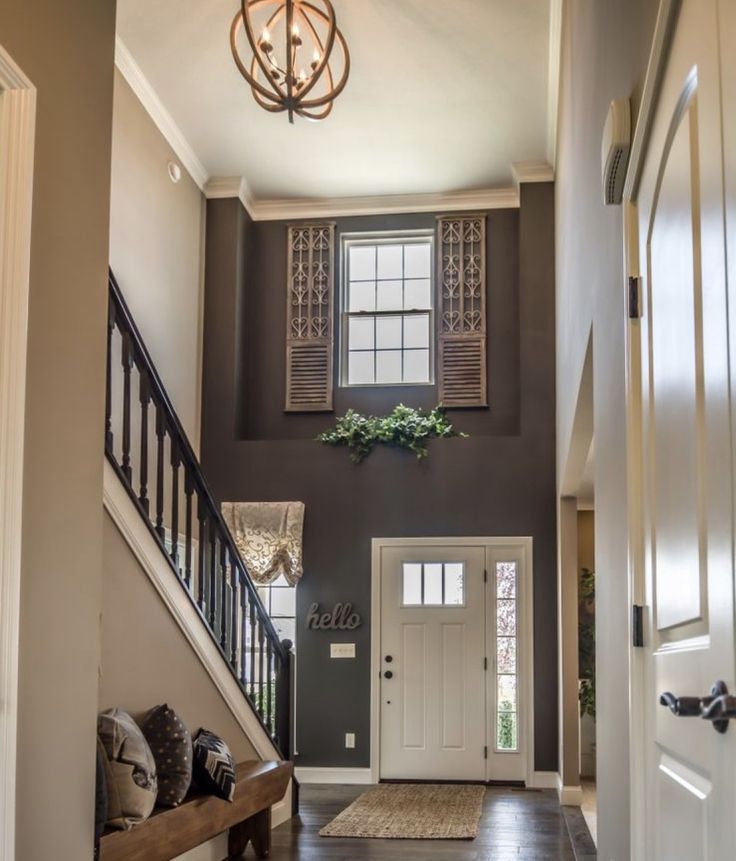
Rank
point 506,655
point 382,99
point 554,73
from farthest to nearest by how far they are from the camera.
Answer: point 506,655 < point 382,99 < point 554,73

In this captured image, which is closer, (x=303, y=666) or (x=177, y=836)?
(x=177, y=836)

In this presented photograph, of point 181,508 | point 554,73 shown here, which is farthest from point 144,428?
point 554,73

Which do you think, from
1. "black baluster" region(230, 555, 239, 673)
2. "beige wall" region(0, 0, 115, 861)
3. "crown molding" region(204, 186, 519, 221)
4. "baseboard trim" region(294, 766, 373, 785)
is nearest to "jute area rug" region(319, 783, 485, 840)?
"baseboard trim" region(294, 766, 373, 785)

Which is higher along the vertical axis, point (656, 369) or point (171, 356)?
point (171, 356)

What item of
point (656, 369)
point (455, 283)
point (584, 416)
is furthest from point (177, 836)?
point (455, 283)

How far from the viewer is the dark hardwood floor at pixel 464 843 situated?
6.55 meters

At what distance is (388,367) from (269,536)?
196 centimetres

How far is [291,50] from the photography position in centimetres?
689

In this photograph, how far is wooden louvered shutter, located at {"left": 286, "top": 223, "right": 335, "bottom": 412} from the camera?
34.1 ft

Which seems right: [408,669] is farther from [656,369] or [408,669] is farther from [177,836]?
[656,369]

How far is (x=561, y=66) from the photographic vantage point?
7.72 metres

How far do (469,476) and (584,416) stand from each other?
4.03m

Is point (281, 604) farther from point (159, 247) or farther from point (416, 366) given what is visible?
point (159, 247)

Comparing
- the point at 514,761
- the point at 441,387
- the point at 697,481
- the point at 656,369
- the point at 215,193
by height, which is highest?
the point at 215,193
